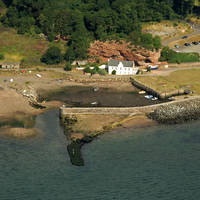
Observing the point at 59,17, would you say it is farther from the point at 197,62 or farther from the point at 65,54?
the point at 197,62

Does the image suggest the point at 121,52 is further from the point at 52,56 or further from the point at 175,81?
the point at 175,81

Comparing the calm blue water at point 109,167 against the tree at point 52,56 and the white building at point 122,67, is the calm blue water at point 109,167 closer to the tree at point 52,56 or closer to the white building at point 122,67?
the white building at point 122,67

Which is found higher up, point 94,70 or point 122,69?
point 122,69

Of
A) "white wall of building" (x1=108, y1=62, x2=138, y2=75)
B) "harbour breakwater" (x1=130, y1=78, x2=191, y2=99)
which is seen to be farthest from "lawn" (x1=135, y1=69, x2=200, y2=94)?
"white wall of building" (x1=108, y1=62, x2=138, y2=75)

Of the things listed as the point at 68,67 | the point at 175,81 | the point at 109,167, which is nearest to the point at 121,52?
the point at 68,67

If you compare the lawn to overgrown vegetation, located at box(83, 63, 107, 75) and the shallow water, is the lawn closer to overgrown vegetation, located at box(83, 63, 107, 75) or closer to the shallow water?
the shallow water

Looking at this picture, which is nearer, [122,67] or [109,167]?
[109,167]

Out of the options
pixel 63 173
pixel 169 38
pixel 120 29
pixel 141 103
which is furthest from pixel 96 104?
pixel 169 38
